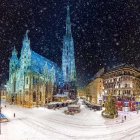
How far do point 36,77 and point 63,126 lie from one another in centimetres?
184

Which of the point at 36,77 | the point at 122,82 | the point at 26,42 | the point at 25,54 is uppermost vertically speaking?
the point at 26,42

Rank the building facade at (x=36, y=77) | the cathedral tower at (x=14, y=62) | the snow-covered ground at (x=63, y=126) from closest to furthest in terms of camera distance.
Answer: the snow-covered ground at (x=63, y=126)
the building facade at (x=36, y=77)
the cathedral tower at (x=14, y=62)

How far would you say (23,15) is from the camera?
992 cm

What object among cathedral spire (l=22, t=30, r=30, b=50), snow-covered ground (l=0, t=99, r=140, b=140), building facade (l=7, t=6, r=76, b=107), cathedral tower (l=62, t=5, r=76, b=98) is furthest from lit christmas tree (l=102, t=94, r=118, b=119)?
cathedral spire (l=22, t=30, r=30, b=50)

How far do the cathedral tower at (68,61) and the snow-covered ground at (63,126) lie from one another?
1.02 metres

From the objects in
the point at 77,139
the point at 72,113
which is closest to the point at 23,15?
the point at 72,113

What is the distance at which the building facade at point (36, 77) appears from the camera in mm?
8977

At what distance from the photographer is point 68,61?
9.23 m

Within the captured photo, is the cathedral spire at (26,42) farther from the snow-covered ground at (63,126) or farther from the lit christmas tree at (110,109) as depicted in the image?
the lit christmas tree at (110,109)

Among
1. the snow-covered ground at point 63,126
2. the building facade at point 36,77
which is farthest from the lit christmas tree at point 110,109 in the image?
the building facade at point 36,77

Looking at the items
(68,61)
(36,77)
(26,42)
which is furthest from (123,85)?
(26,42)

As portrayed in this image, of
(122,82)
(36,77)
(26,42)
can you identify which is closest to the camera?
(36,77)

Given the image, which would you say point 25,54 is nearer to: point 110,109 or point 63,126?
point 63,126

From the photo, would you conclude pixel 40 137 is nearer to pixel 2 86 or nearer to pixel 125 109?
pixel 2 86
